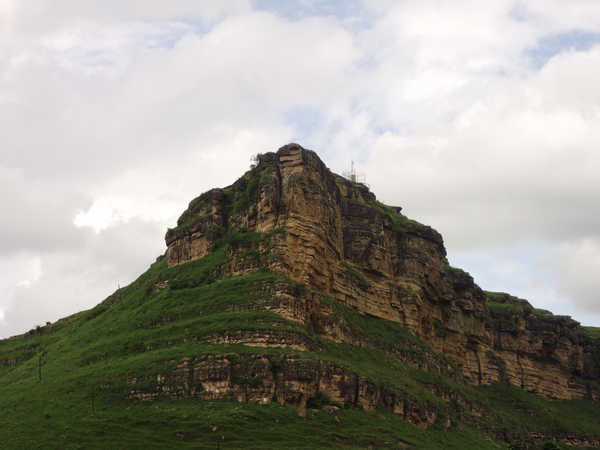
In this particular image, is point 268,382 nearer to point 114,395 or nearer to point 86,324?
point 114,395

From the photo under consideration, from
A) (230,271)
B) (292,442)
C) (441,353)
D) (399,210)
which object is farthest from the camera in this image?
(399,210)

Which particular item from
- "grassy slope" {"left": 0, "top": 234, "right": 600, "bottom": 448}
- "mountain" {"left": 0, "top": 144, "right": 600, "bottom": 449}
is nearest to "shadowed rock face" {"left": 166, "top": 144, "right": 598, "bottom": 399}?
"mountain" {"left": 0, "top": 144, "right": 600, "bottom": 449}

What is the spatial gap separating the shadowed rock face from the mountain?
1.16ft

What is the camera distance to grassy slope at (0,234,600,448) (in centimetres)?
8838

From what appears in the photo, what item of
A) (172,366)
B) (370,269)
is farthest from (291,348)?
(370,269)

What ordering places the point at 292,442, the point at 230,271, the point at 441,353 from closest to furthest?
the point at 292,442 < the point at 230,271 < the point at 441,353

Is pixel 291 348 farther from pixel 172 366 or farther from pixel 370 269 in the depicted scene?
pixel 370 269

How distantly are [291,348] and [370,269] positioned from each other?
1751 inches

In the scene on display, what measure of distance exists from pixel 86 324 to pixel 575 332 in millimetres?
115318

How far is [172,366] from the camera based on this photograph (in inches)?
3804

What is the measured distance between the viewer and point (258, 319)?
339 ft

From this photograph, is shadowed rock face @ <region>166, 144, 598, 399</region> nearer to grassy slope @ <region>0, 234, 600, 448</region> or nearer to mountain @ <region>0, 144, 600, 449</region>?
mountain @ <region>0, 144, 600, 449</region>

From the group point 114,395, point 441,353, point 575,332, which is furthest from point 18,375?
point 575,332

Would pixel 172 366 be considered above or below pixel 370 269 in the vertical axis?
below
